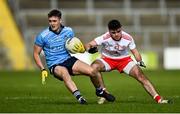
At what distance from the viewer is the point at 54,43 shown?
14242mm

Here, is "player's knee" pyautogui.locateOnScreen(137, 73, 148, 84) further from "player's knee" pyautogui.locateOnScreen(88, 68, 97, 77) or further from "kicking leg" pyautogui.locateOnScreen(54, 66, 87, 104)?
"kicking leg" pyautogui.locateOnScreen(54, 66, 87, 104)

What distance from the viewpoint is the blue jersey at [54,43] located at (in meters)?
14.2

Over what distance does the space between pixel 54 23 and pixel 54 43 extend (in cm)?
43

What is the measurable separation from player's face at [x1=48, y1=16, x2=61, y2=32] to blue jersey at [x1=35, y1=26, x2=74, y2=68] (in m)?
0.12

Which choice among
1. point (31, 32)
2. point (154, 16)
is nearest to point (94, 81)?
point (31, 32)

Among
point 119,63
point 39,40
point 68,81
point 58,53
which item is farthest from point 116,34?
point 39,40

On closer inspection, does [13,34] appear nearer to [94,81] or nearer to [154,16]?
[154,16]

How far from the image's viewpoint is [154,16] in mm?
42406

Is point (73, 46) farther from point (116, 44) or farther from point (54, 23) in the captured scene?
point (116, 44)

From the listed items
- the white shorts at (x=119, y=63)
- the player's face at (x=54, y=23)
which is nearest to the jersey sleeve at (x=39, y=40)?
the player's face at (x=54, y=23)

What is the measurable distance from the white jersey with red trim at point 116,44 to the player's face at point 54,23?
0.91m

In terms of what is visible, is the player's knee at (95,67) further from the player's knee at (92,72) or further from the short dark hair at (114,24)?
the short dark hair at (114,24)

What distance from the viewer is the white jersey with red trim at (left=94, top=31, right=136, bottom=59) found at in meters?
14.5

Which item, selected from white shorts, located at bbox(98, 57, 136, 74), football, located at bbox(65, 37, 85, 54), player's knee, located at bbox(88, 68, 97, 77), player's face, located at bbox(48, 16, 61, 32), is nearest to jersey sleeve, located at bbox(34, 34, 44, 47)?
player's face, located at bbox(48, 16, 61, 32)
